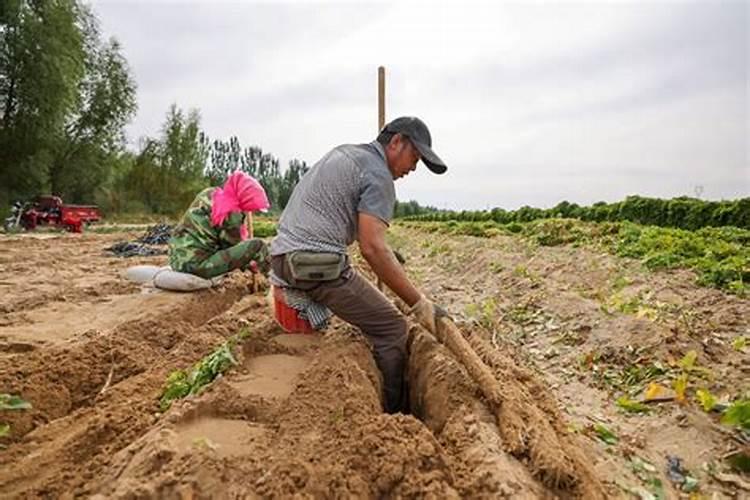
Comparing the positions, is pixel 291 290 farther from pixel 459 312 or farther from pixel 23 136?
pixel 23 136

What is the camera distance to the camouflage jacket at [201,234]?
Answer: 5801 mm

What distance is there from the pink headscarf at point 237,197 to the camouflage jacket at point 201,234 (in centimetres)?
13

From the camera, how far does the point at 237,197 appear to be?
557 cm

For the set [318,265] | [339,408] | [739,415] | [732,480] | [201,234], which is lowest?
[732,480]

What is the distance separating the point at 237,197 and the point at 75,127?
26472mm

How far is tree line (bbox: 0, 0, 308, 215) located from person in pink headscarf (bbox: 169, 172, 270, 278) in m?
20.1

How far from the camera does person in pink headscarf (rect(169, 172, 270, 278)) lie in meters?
5.57

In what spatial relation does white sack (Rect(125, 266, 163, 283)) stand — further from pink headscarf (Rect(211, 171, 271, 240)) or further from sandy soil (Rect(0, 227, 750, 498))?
pink headscarf (Rect(211, 171, 271, 240))

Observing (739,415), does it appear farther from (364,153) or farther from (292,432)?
(364,153)

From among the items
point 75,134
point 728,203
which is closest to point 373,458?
point 728,203

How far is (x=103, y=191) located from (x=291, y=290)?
1201 inches

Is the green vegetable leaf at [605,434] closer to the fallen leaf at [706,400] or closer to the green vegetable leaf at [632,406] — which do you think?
the green vegetable leaf at [632,406]

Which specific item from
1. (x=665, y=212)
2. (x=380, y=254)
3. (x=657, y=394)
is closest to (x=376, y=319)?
(x=380, y=254)

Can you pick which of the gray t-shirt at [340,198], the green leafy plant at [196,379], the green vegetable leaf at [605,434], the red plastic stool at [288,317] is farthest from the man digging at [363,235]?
the green vegetable leaf at [605,434]
